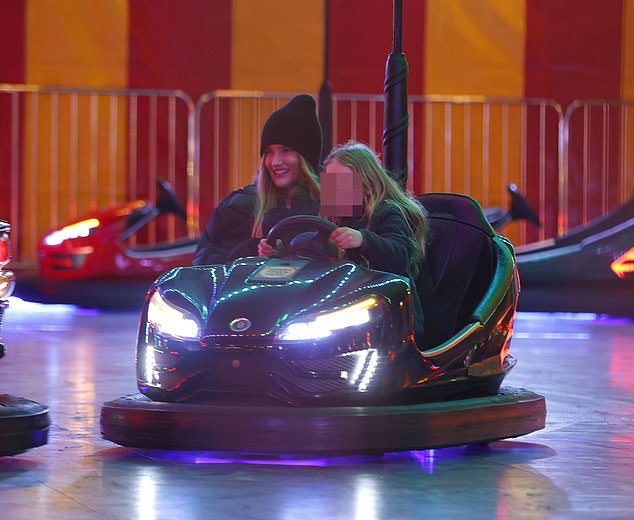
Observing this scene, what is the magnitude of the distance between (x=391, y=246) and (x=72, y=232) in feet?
18.7

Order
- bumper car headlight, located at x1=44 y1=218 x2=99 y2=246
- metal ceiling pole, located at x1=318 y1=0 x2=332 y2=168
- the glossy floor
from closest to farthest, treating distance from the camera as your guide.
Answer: the glossy floor, metal ceiling pole, located at x1=318 y1=0 x2=332 y2=168, bumper car headlight, located at x1=44 y1=218 x2=99 y2=246

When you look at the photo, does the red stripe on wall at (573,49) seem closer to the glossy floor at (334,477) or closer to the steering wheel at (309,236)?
the glossy floor at (334,477)

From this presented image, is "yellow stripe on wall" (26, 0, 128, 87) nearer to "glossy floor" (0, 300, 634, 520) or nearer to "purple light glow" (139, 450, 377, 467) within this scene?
"glossy floor" (0, 300, 634, 520)

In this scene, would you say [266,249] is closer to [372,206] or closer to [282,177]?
[372,206]

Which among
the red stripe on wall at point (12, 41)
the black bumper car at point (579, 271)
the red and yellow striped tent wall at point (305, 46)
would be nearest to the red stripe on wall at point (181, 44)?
the red and yellow striped tent wall at point (305, 46)

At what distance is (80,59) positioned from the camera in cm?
1067

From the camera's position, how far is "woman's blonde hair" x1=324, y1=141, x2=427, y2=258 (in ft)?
12.5

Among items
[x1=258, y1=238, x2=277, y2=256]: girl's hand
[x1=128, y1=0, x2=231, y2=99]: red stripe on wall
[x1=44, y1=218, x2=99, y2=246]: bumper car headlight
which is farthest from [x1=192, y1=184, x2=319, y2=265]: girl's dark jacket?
[x1=128, y1=0, x2=231, y2=99]: red stripe on wall

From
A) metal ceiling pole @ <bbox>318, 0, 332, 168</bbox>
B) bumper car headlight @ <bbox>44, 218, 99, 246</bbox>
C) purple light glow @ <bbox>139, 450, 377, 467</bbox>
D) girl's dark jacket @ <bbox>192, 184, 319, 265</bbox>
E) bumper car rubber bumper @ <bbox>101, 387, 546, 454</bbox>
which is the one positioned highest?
metal ceiling pole @ <bbox>318, 0, 332, 168</bbox>

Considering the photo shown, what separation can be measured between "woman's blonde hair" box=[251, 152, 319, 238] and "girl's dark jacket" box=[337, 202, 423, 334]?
1.99 feet

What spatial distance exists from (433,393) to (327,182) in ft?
2.13

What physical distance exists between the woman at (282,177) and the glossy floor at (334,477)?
0.66 m

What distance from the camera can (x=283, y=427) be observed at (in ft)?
10.8

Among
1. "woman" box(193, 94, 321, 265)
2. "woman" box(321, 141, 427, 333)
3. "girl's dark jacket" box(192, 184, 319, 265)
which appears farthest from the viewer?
"girl's dark jacket" box(192, 184, 319, 265)
